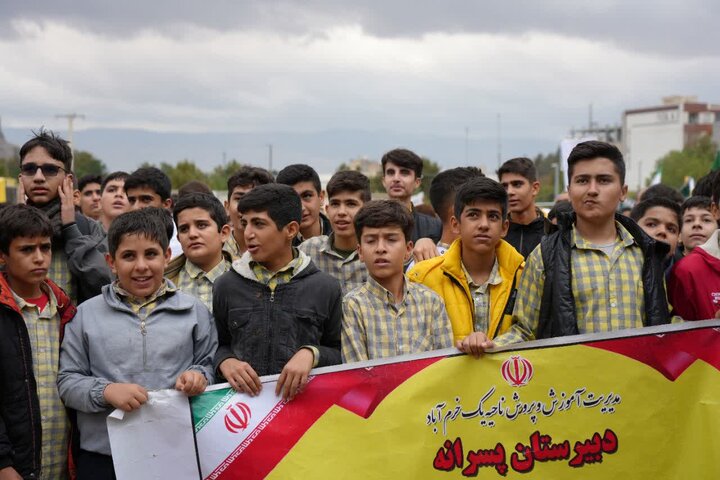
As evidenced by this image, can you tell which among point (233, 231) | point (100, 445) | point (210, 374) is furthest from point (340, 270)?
A: point (100, 445)

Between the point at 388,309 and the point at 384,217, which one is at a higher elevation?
the point at 384,217

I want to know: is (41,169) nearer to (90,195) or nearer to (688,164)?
(90,195)

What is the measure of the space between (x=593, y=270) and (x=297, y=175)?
9.59 feet

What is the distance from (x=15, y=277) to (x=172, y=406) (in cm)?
109

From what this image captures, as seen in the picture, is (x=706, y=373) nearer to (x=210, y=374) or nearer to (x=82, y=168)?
(x=210, y=374)

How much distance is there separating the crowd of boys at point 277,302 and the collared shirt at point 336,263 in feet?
2.29

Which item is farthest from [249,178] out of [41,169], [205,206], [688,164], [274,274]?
[688,164]

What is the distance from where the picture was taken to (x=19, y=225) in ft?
14.5

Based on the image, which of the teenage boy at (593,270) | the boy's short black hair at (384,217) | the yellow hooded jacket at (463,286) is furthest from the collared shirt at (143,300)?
the teenage boy at (593,270)

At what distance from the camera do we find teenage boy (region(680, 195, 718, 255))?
6715 millimetres

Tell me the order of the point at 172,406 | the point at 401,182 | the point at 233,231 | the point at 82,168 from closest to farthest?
the point at 172,406, the point at 233,231, the point at 401,182, the point at 82,168

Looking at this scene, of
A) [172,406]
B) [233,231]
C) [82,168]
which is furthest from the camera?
[82,168]

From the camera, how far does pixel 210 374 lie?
A: 432cm

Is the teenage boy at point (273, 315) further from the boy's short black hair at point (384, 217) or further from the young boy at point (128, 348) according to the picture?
the boy's short black hair at point (384, 217)
